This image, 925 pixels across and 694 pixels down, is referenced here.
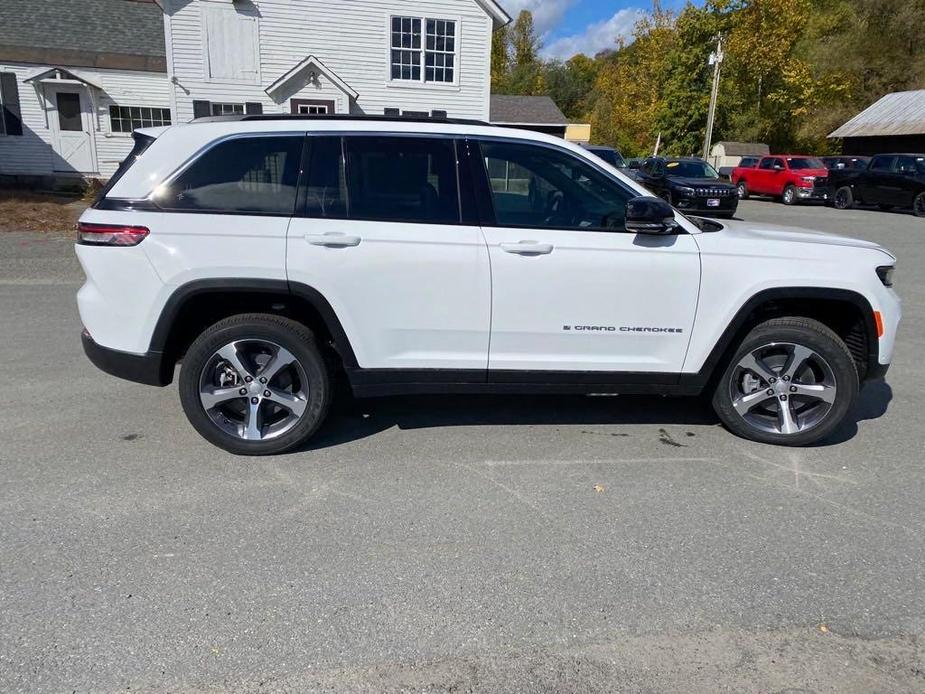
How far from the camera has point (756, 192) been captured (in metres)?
27.1

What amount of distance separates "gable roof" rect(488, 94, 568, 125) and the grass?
84.8 feet

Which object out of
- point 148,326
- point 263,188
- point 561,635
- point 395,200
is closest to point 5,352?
point 148,326

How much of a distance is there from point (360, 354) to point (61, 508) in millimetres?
1736

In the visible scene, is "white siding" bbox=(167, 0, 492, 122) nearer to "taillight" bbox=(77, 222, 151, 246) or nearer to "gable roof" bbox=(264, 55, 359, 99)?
"gable roof" bbox=(264, 55, 359, 99)

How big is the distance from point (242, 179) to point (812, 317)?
370 centimetres

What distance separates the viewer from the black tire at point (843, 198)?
2301 cm

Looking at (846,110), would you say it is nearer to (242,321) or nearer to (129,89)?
(129,89)

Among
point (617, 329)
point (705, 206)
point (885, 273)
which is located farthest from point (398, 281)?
point (705, 206)

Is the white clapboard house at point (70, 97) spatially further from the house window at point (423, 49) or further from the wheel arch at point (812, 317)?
the wheel arch at point (812, 317)

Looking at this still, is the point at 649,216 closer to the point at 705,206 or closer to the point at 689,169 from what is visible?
the point at 705,206

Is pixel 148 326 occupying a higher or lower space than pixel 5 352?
higher

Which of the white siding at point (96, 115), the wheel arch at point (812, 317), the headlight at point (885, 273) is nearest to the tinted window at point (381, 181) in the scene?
the wheel arch at point (812, 317)

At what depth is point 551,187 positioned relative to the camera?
161 inches

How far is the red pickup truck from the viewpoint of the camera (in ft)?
79.2
